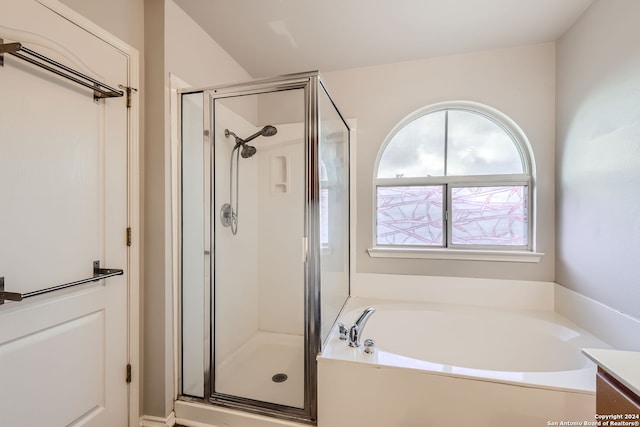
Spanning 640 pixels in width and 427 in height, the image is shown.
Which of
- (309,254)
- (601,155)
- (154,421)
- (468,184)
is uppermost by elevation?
(601,155)

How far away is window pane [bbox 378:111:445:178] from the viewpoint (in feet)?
7.71

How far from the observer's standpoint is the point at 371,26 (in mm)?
1857

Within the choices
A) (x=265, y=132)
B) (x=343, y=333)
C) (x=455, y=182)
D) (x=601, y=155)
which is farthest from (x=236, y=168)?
(x=601, y=155)

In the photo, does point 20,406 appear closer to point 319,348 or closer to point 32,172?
point 32,172

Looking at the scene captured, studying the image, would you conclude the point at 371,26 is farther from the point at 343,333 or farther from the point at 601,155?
the point at 343,333

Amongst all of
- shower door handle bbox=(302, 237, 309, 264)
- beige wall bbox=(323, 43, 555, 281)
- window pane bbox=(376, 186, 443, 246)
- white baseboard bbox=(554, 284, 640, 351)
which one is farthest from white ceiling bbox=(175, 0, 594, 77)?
white baseboard bbox=(554, 284, 640, 351)

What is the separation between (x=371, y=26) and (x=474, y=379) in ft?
7.28

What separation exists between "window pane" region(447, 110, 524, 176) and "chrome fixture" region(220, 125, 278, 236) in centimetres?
156

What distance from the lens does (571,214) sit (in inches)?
73.2

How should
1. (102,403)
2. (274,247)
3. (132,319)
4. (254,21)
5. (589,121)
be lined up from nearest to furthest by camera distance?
1. (102,403)
2. (132,319)
3. (589,121)
4. (254,21)
5. (274,247)

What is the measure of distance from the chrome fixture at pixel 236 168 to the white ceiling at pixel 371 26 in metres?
0.72

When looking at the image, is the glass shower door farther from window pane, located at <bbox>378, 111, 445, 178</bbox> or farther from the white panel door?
window pane, located at <bbox>378, 111, 445, 178</bbox>

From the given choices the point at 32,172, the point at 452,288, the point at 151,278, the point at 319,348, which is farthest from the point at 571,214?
the point at 32,172

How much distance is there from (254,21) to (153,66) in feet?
2.45
